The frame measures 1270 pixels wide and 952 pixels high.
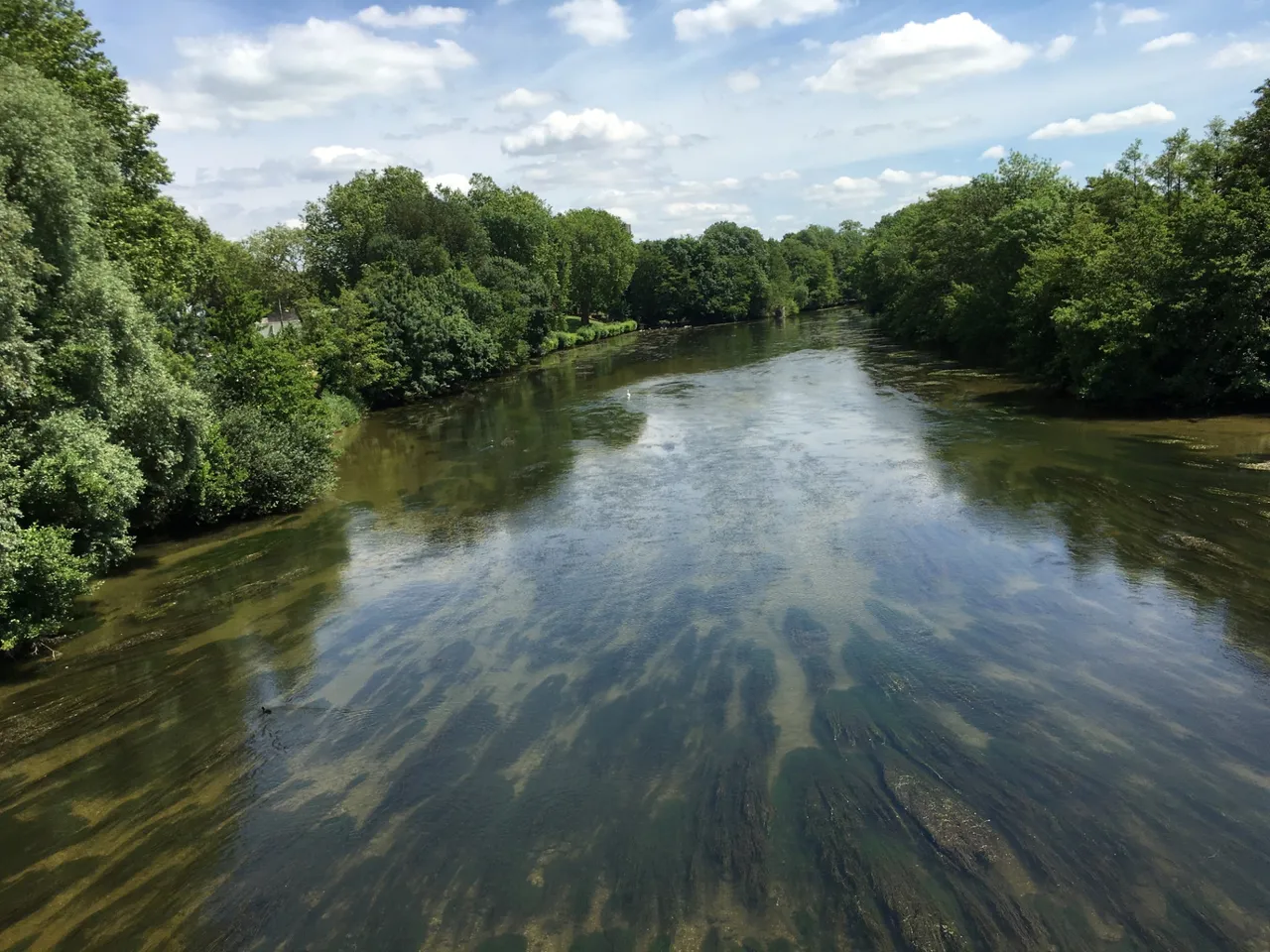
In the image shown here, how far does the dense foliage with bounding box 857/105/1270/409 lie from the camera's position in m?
27.6

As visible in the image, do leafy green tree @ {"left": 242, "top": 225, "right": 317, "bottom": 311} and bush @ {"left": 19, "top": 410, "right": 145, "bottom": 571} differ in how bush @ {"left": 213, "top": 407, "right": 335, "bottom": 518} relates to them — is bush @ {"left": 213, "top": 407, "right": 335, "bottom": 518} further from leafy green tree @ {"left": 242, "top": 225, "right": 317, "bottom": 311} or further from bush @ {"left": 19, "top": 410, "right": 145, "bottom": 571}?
leafy green tree @ {"left": 242, "top": 225, "right": 317, "bottom": 311}

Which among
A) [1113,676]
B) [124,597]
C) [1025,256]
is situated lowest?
[1113,676]

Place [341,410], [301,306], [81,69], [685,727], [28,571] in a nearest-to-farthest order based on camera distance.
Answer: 1. [685,727]
2. [28,571]
3. [81,69]
4. [341,410]
5. [301,306]

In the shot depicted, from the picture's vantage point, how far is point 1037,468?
25094 mm

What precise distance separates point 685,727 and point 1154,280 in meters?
28.2

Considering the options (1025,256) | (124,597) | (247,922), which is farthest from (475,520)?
(1025,256)

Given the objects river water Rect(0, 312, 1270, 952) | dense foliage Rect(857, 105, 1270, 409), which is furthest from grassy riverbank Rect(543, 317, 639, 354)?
river water Rect(0, 312, 1270, 952)

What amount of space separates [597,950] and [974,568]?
1275 cm

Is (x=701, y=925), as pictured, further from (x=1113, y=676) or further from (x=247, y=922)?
(x=1113, y=676)

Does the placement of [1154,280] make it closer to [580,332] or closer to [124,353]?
[124,353]

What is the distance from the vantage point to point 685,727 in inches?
484

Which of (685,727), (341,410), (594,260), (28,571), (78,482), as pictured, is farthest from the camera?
(594,260)

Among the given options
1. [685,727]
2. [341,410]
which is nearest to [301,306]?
[341,410]

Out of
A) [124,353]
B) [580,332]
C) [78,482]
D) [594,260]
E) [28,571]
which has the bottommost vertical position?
[28,571]
